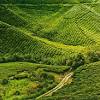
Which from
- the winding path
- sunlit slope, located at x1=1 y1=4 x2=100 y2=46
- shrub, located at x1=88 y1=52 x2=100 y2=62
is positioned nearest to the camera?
the winding path

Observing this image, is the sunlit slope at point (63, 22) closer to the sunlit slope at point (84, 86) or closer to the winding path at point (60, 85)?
the sunlit slope at point (84, 86)

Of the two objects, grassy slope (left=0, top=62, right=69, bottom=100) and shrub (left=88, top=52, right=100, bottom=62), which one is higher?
shrub (left=88, top=52, right=100, bottom=62)

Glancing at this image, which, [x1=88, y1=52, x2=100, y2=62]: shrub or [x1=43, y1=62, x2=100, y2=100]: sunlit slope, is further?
[x1=88, y1=52, x2=100, y2=62]: shrub

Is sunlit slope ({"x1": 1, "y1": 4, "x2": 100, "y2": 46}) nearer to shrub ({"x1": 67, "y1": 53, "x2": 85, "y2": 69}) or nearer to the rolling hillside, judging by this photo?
the rolling hillside

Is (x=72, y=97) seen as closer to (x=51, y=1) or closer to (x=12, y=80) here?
(x=12, y=80)

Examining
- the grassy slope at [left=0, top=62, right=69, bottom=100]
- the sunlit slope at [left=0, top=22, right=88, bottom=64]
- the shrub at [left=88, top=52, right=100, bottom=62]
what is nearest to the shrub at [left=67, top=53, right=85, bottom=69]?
the sunlit slope at [left=0, top=22, right=88, bottom=64]

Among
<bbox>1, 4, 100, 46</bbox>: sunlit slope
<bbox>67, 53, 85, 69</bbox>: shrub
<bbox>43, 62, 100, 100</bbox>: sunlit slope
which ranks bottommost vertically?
<bbox>43, 62, 100, 100</bbox>: sunlit slope

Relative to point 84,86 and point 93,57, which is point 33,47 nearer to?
point 93,57
